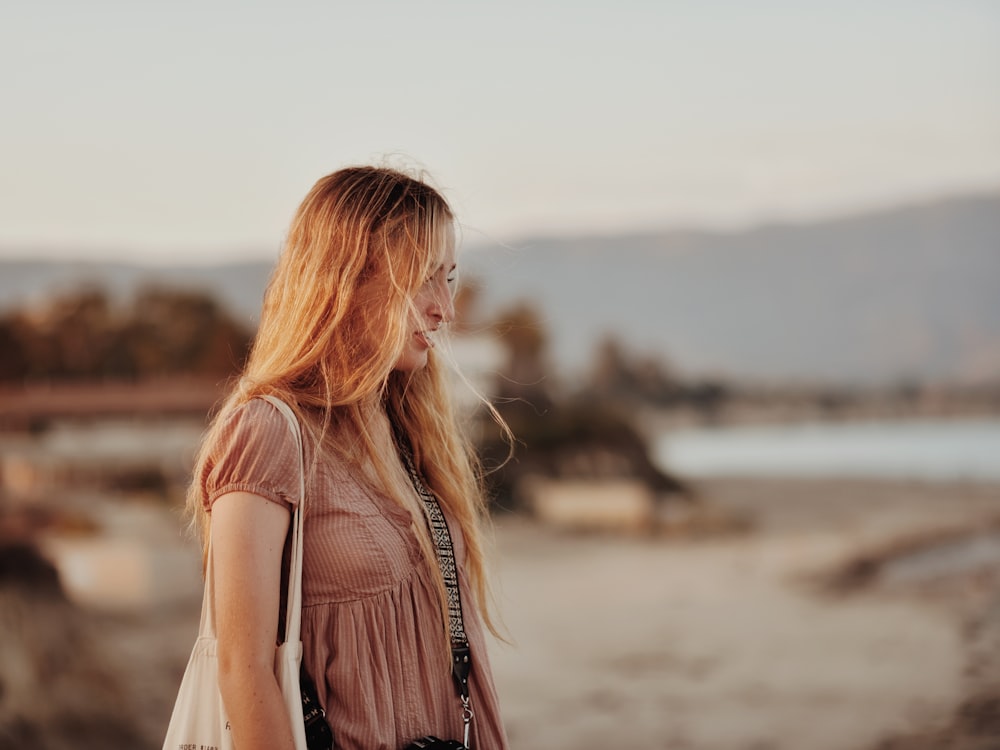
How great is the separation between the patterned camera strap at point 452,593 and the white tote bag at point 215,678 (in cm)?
19

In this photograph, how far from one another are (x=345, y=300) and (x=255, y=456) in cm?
20

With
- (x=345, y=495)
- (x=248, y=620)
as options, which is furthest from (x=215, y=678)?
(x=345, y=495)

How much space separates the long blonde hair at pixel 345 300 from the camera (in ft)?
3.86

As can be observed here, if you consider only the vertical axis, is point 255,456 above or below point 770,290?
above

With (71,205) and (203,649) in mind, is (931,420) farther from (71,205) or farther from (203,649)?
(203,649)

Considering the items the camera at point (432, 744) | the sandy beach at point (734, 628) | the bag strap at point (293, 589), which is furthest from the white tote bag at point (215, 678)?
the sandy beach at point (734, 628)

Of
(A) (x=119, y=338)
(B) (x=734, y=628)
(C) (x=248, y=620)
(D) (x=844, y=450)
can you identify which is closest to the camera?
(C) (x=248, y=620)

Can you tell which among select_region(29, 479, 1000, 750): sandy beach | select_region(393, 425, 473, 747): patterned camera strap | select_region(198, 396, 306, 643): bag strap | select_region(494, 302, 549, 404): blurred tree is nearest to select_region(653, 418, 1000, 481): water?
select_region(29, 479, 1000, 750): sandy beach

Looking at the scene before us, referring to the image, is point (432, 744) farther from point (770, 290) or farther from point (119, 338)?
point (770, 290)

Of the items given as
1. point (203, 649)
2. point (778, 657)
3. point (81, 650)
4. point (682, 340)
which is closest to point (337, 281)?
point (203, 649)

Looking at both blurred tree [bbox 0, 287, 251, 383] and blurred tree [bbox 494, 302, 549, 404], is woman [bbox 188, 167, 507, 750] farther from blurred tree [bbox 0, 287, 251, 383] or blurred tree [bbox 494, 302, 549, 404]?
blurred tree [bbox 0, 287, 251, 383]

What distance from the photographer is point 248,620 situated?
3.44ft

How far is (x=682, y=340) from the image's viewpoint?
8.88m

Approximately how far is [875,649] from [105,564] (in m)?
5.19
